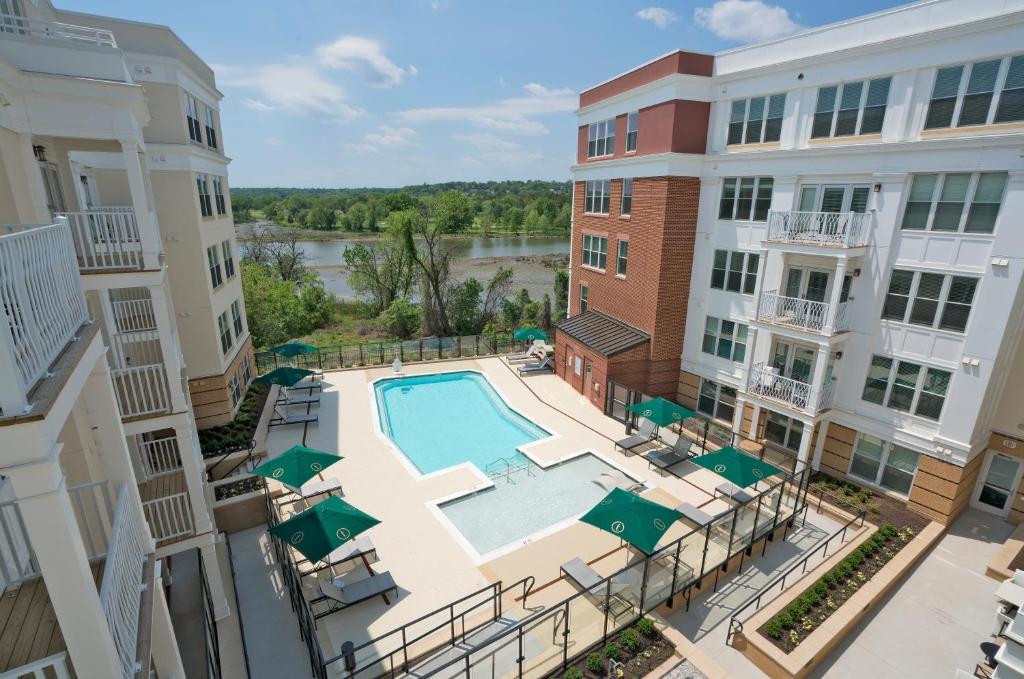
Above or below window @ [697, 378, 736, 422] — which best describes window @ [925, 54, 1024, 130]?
above

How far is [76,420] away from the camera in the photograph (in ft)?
24.8

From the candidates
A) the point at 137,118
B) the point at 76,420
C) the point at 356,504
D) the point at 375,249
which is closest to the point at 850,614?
the point at 356,504

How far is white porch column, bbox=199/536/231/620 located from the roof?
13.2 meters

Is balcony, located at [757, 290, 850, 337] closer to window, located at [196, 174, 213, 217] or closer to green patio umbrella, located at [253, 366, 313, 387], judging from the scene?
green patio umbrella, located at [253, 366, 313, 387]

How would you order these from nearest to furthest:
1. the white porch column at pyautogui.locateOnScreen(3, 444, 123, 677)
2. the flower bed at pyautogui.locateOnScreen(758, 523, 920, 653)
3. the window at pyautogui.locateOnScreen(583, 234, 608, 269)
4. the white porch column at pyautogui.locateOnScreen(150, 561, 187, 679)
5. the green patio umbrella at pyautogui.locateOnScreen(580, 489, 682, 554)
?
1. the white porch column at pyautogui.locateOnScreen(3, 444, 123, 677)
2. the white porch column at pyautogui.locateOnScreen(150, 561, 187, 679)
3. the flower bed at pyautogui.locateOnScreen(758, 523, 920, 653)
4. the green patio umbrella at pyautogui.locateOnScreen(580, 489, 682, 554)
5. the window at pyautogui.locateOnScreen(583, 234, 608, 269)

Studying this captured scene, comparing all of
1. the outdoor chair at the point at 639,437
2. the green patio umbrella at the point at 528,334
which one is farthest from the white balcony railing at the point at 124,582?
the green patio umbrella at the point at 528,334

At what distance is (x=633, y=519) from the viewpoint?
9.86 m

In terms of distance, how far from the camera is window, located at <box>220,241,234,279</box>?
17.3 meters

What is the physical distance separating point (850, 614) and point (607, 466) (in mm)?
6998

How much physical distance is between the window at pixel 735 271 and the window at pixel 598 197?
17.4 ft

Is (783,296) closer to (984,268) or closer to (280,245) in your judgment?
(984,268)

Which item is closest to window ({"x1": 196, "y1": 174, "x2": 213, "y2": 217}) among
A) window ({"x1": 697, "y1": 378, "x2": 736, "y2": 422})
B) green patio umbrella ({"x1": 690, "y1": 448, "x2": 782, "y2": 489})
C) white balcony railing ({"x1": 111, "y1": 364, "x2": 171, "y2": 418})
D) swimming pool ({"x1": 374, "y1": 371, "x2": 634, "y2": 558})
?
white balcony railing ({"x1": 111, "y1": 364, "x2": 171, "y2": 418})

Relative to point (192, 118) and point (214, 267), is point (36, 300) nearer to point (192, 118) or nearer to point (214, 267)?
point (214, 267)

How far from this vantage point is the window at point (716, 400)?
17591 millimetres
